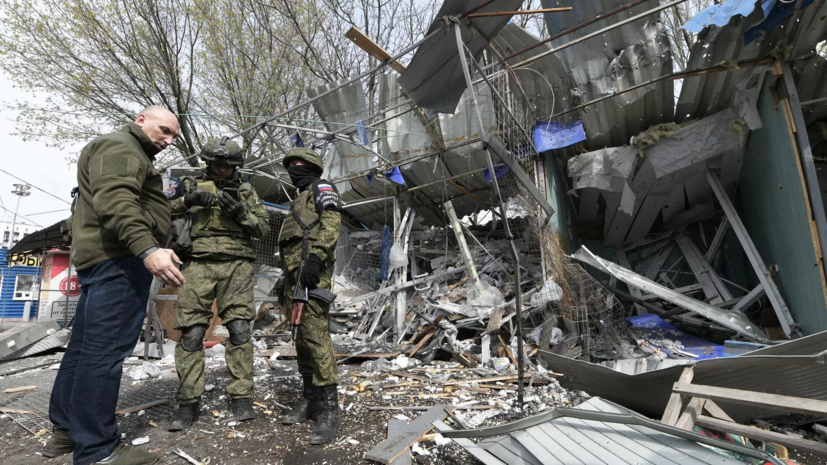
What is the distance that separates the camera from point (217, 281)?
254 cm

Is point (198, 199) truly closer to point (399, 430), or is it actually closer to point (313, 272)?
point (313, 272)

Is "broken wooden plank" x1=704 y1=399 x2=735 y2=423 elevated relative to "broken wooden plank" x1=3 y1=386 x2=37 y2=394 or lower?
lower

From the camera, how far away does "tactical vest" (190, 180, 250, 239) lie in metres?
2.58

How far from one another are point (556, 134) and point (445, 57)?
2.30m

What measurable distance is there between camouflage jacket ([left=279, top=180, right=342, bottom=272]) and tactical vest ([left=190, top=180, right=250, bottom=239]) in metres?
0.36

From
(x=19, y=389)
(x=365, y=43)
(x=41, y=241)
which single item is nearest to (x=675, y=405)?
(x=365, y=43)

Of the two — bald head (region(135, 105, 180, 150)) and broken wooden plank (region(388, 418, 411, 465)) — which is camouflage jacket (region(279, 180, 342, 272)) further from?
broken wooden plank (region(388, 418, 411, 465))

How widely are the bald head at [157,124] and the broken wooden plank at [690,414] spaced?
3108 millimetres

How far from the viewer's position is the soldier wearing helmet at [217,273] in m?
2.36

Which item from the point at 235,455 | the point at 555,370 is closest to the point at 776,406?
the point at 555,370

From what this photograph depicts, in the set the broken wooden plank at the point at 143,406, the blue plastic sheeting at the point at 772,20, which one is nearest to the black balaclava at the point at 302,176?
the broken wooden plank at the point at 143,406

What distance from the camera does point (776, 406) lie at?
165cm

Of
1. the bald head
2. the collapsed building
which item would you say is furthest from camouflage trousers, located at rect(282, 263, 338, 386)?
the bald head

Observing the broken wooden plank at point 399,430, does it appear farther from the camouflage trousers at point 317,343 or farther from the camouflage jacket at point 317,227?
the camouflage jacket at point 317,227
